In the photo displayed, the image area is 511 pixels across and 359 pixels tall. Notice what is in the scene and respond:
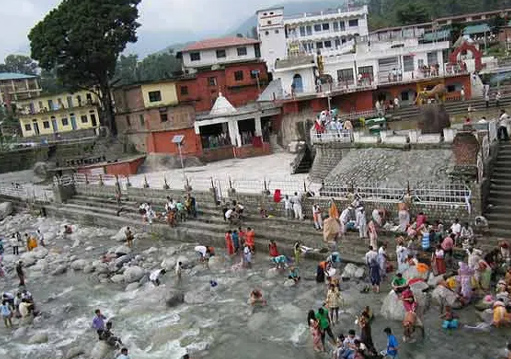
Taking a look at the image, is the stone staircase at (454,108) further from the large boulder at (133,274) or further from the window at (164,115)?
the window at (164,115)

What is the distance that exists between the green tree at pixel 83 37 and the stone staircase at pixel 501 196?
33.4 metres

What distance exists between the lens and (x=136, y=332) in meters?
15.3

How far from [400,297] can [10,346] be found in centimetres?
1249

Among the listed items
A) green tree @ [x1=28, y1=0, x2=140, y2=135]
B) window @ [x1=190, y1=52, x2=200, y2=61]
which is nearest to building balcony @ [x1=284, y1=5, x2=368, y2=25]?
window @ [x1=190, y1=52, x2=200, y2=61]

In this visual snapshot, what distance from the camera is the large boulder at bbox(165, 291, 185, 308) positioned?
54.9ft

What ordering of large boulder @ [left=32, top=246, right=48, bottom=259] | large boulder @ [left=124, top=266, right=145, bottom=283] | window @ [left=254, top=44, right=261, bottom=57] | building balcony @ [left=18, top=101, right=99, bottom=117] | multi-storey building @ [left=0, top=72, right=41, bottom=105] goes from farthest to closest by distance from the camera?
multi-storey building @ [left=0, top=72, right=41, bottom=105], window @ [left=254, top=44, right=261, bottom=57], building balcony @ [left=18, top=101, right=99, bottom=117], large boulder @ [left=32, top=246, right=48, bottom=259], large boulder @ [left=124, top=266, right=145, bottom=283]

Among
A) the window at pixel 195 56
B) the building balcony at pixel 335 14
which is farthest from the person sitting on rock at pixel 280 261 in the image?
the building balcony at pixel 335 14

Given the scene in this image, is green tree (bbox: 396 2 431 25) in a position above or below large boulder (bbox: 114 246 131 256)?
above

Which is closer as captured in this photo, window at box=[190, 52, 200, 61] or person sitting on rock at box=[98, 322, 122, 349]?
person sitting on rock at box=[98, 322, 122, 349]

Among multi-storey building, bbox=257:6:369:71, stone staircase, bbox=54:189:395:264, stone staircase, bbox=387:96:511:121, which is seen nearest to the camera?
stone staircase, bbox=54:189:395:264

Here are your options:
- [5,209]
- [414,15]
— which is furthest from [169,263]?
[414,15]

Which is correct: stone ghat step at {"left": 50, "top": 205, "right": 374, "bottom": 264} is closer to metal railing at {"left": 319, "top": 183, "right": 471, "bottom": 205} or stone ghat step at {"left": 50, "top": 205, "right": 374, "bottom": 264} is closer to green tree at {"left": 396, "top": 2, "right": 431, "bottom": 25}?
metal railing at {"left": 319, "top": 183, "right": 471, "bottom": 205}

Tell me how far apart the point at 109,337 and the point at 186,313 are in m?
2.63

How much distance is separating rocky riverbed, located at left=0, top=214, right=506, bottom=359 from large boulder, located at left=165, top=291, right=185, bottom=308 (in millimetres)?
35
